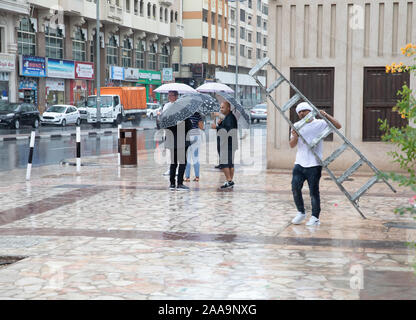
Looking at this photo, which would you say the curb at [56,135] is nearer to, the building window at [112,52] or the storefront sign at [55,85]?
the storefront sign at [55,85]

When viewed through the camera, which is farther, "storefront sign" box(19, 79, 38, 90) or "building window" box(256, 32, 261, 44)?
"building window" box(256, 32, 261, 44)

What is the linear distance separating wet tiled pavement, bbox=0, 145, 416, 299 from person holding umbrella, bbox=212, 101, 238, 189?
0.40 metres

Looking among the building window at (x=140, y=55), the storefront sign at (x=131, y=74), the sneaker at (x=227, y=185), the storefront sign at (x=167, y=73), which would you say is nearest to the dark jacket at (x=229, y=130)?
the sneaker at (x=227, y=185)

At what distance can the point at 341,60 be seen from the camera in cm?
1584

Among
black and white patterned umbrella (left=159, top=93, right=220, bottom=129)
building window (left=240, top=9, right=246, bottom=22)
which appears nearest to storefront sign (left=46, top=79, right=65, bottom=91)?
black and white patterned umbrella (left=159, top=93, right=220, bottom=129)

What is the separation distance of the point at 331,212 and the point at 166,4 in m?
58.2

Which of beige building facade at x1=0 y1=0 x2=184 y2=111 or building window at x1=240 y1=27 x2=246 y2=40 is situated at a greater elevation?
building window at x1=240 y1=27 x2=246 y2=40

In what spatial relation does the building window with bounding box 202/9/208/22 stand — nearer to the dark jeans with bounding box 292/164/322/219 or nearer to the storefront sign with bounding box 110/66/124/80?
the storefront sign with bounding box 110/66/124/80

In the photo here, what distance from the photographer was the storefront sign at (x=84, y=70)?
50816 millimetres

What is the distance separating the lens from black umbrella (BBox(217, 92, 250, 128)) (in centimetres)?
1340

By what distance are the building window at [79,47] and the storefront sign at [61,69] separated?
1.72 meters
